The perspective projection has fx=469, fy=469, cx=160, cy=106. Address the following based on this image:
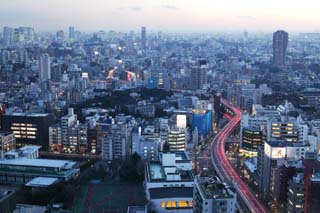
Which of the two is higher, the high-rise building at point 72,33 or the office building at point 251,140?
the high-rise building at point 72,33

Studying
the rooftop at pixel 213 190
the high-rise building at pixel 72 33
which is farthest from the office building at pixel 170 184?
the high-rise building at pixel 72 33

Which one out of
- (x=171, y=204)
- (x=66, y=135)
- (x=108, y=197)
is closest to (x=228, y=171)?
(x=171, y=204)

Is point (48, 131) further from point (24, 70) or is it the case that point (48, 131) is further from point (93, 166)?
point (24, 70)

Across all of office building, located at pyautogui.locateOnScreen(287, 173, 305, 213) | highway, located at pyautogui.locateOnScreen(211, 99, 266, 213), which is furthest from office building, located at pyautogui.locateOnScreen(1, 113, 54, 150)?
office building, located at pyautogui.locateOnScreen(287, 173, 305, 213)

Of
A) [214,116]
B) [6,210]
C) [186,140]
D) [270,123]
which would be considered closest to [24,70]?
[214,116]

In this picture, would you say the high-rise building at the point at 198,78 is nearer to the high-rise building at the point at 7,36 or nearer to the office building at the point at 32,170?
the office building at the point at 32,170

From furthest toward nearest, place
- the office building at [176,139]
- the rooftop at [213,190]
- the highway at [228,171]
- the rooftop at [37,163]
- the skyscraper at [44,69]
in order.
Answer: the skyscraper at [44,69] → the office building at [176,139] → the rooftop at [37,163] → the highway at [228,171] → the rooftop at [213,190]
